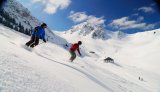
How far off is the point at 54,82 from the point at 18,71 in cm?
125

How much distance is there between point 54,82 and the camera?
7.69 metres

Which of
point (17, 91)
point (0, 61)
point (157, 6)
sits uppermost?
Answer: point (157, 6)

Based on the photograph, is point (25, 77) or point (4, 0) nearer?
point (4, 0)

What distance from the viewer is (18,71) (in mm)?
7020

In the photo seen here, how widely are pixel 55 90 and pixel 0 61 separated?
6.19 feet

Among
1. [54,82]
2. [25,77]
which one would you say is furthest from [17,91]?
[54,82]

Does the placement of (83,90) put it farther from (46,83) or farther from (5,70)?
(5,70)

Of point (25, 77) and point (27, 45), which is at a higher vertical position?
point (27, 45)

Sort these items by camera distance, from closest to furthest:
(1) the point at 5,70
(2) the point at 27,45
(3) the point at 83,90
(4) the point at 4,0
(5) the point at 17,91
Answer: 1. (5) the point at 17,91
2. (4) the point at 4,0
3. (1) the point at 5,70
4. (3) the point at 83,90
5. (2) the point at 27,45

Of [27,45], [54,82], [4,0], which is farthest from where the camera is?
[27,45]

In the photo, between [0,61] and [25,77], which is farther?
[0,61]

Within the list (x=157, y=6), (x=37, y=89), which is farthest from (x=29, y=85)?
(x=157, y=6)

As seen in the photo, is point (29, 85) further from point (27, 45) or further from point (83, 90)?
point (27, 45)

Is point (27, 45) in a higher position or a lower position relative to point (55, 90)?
higher
